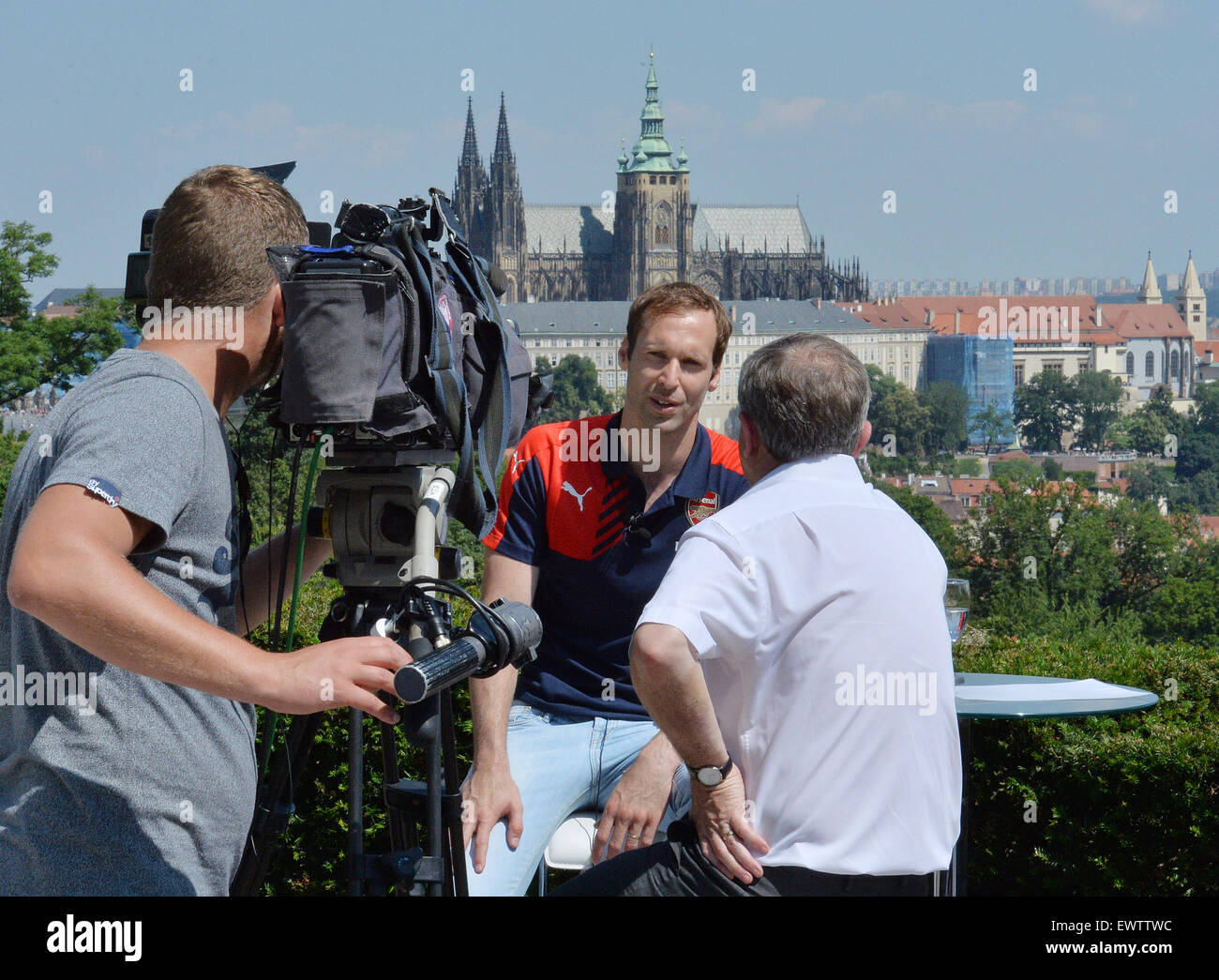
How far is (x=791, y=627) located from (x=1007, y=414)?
107423 mm

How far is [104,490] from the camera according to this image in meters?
1.50

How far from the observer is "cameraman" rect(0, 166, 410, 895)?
58.0 inches

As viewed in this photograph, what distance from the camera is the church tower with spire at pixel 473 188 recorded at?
105 m

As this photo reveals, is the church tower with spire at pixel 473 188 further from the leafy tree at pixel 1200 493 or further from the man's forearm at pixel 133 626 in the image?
the man's forearm at pixel 133 626

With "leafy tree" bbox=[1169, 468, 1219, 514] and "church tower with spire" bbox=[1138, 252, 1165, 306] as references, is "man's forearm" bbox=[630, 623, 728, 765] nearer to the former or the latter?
"leafy tree" bbox=[1169, 468, 1219, 514]

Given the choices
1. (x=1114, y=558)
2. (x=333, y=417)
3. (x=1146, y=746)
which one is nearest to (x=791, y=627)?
(x=333, y=417)

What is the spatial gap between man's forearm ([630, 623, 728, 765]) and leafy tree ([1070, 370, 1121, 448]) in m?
113

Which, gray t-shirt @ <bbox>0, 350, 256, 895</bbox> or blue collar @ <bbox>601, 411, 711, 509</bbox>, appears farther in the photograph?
blue collar @ <bbox>601, 411, 711, 509</bbox>

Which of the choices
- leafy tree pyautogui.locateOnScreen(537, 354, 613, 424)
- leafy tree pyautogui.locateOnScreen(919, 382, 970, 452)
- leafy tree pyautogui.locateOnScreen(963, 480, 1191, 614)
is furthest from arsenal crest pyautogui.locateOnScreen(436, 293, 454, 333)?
leafy tree pyautogui.locateOnScreen(919, 382, 970, 452)

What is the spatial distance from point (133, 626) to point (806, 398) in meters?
1.02

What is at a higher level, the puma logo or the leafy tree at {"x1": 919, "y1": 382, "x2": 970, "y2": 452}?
the puma logo

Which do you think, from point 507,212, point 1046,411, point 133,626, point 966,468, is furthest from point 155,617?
point 1046,411

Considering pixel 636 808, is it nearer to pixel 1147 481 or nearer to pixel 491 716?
pixel 491 716
